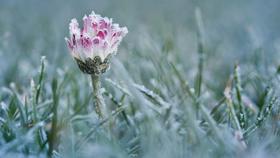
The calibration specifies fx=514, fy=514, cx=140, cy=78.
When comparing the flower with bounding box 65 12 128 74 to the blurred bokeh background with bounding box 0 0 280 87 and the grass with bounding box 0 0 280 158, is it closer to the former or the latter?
the grass with bounding box 0 0 280 158

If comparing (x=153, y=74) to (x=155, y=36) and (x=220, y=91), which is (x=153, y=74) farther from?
(x=155, y=36)

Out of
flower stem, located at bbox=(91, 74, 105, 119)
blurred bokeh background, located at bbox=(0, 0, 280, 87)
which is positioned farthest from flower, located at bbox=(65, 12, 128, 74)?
blurred bokeh background, located at bbox=(0, 0, 280, 87)

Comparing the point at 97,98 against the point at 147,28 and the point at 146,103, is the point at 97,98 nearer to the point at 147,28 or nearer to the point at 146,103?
the point at 146,103

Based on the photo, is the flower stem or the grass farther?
the flower stem

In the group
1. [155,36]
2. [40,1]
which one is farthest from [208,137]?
[40,1]

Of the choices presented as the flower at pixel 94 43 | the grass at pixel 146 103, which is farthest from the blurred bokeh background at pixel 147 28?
the flower at pixel 94 43

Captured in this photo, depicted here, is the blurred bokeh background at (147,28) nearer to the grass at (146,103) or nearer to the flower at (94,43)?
the grass at (146,103)
